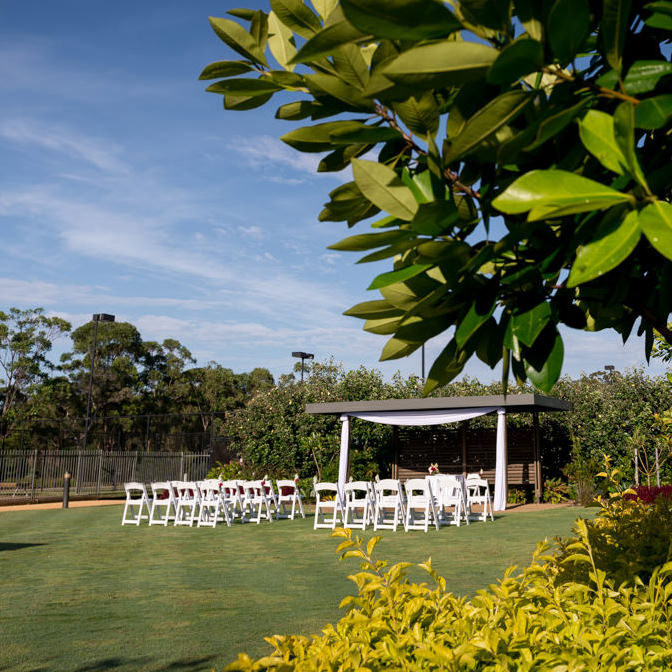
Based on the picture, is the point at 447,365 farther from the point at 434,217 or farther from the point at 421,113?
the point at 421,113

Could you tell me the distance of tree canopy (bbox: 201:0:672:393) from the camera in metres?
0.81

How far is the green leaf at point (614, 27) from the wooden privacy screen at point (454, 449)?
1944 cm

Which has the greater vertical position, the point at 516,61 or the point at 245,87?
the point at 245,87

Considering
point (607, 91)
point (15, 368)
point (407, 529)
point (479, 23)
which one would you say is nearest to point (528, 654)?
point (607, 91)

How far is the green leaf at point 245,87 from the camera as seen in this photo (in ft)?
4.05

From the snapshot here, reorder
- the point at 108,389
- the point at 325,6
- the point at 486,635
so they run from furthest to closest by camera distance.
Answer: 1. the point at 108,389
2. the point at 486,635
3. the point at 325,6

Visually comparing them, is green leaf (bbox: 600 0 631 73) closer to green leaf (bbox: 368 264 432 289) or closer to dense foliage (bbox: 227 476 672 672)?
green leaf (bbox: 368 264 432 289)

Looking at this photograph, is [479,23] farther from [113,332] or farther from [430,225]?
[113,332]

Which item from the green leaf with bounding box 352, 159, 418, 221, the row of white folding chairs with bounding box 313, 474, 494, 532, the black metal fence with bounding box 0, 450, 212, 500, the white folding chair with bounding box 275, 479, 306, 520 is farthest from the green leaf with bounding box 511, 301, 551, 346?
the black metal fence with bounding box 0, 450, 212, 500

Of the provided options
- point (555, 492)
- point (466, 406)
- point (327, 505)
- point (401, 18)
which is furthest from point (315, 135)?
point (555, 492)

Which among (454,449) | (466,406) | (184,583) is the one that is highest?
(466,406)

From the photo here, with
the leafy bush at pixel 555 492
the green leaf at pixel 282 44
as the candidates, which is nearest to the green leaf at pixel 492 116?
the green leaf at pixel 282 44

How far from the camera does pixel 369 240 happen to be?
3.84 ft

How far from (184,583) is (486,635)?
244 inches
